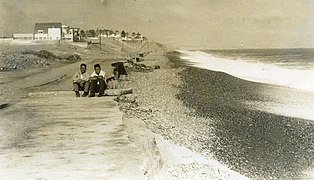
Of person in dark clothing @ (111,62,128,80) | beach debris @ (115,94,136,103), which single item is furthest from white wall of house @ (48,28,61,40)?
beach debris @ (115,94,136,103)

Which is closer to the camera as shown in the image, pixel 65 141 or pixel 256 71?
pixel 65 141

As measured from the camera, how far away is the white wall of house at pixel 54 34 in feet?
7.27

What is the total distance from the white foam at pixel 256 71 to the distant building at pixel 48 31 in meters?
0.56

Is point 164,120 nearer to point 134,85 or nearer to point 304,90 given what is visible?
point 134,85

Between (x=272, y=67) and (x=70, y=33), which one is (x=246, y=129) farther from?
(x=70, y=33)

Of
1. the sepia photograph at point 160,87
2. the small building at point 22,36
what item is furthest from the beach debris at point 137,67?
the small building at point 22,36

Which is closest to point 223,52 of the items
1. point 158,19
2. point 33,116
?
point 158,19

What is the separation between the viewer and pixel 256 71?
2273 millimetres

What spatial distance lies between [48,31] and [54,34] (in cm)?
3

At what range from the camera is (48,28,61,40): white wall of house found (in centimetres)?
222

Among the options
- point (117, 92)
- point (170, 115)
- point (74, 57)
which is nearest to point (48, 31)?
point (74, 57)

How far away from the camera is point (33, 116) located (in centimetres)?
220

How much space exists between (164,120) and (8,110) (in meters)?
0.69

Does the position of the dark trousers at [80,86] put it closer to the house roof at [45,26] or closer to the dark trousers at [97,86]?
the dark trousers at [97,86]
